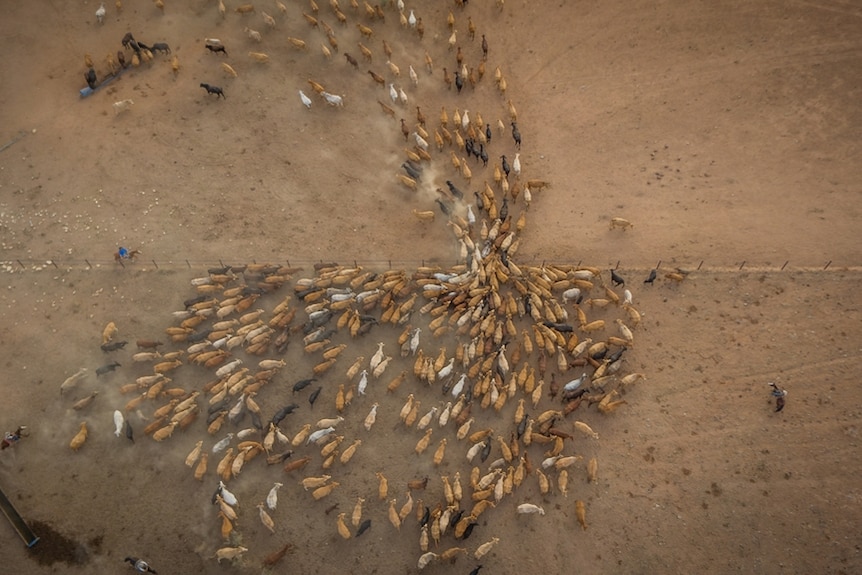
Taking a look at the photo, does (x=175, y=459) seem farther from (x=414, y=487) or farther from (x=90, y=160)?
(x=90, y=160)

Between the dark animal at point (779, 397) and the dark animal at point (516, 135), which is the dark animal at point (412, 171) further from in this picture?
the dark animal at point (779, 397)

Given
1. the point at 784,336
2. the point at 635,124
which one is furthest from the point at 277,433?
the point at 635,124

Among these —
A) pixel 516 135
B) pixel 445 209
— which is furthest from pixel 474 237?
pixel 516 135

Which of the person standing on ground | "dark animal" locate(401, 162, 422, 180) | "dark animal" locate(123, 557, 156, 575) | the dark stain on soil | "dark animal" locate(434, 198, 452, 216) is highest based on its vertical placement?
"dark animal" locate(401, 162, 422, 180)

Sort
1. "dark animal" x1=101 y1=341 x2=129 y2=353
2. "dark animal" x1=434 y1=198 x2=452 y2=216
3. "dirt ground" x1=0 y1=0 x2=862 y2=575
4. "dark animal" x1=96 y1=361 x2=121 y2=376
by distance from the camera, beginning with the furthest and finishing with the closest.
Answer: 1. "dark animal" x1=434 y1=198 x2=452 y2=216
2. "dark animal" x1=101 y1=341 x2=129 y2=353
3. "dark animal" x1=96 y1=361 x2=121 y2=376
4. "dirt ground" x1=0 y1=0 x2=862 y2=575

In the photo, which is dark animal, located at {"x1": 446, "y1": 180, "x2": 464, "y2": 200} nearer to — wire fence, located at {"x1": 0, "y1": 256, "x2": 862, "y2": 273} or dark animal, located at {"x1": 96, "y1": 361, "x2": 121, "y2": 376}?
wire fence, located at {"x1": 0, "y1": 256, "x2": 862, "y2": 273}

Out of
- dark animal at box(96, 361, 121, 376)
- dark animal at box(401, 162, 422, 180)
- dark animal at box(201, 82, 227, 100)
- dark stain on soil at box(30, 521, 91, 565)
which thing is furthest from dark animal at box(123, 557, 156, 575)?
dark animal at box(201, 82, 227, 100)
